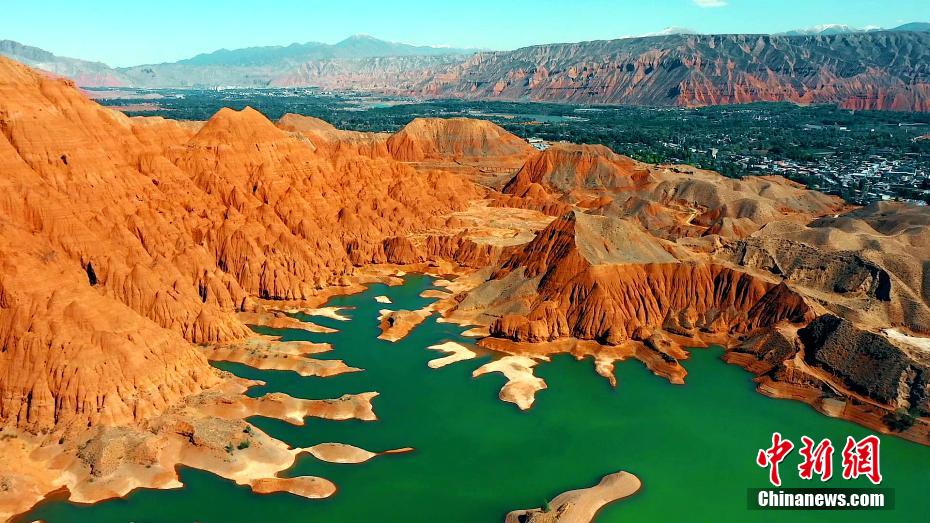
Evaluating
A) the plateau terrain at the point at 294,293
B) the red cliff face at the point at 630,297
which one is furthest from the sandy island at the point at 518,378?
the red cliff face at the point at 630,297

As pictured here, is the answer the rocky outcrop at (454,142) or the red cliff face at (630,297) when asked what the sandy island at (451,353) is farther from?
the rocky outcrop at (454,142)

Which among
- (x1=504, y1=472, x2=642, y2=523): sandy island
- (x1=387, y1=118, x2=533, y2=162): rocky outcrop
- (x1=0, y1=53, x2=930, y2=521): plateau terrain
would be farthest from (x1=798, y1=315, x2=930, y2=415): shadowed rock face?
(x1=387, y1=118, x2=533, y2=162): rocky outcrop

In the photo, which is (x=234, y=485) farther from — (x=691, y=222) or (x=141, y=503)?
(x=691, y=222)

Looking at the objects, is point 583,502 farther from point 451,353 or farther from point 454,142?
point 454,142

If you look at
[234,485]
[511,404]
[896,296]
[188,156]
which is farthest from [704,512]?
[188,156]

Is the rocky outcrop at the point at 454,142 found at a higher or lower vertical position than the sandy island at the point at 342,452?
higher
